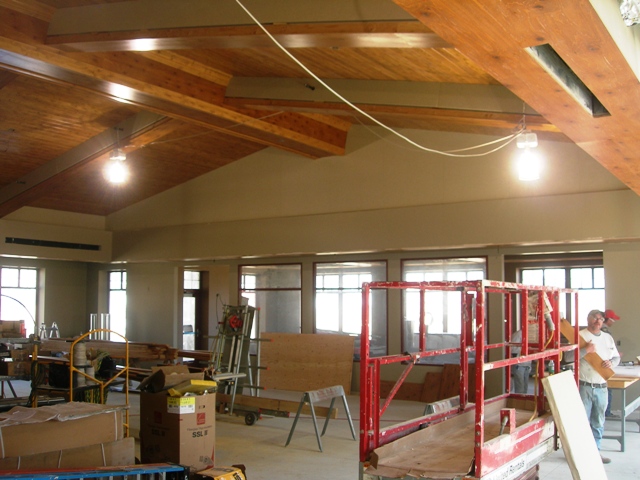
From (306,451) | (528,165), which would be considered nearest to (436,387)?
(306,451)

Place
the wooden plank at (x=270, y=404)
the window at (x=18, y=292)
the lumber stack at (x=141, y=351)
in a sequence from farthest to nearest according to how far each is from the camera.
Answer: the window at (x=18, y=292), the lumber stack at (x=141, y=351), the wooden plank at (x=270, y=404)

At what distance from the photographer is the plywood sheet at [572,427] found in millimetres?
4645

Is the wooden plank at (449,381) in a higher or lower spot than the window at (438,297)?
lower

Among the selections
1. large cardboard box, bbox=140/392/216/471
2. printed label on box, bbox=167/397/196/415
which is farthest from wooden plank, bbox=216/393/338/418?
printed label on box, bbox=167/397/196/415

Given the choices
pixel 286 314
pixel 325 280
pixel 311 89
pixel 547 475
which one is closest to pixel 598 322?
pixel 547 475

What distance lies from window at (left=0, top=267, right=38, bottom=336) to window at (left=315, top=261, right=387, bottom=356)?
6649mm

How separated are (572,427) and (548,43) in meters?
3.06

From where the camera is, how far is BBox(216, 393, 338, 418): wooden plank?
8086mm

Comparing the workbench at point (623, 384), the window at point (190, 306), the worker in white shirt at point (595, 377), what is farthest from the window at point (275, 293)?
the worker in white shirt at point (595, 377)

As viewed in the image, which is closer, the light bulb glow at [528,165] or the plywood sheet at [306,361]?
the light bulb glow at [528,165]

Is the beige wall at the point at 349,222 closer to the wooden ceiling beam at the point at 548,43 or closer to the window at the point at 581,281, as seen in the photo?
the window at the point at 581,281

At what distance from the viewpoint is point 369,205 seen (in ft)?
36.0

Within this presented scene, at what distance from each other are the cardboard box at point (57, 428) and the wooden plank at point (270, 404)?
3.33 metres

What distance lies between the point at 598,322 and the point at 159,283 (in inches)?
391
